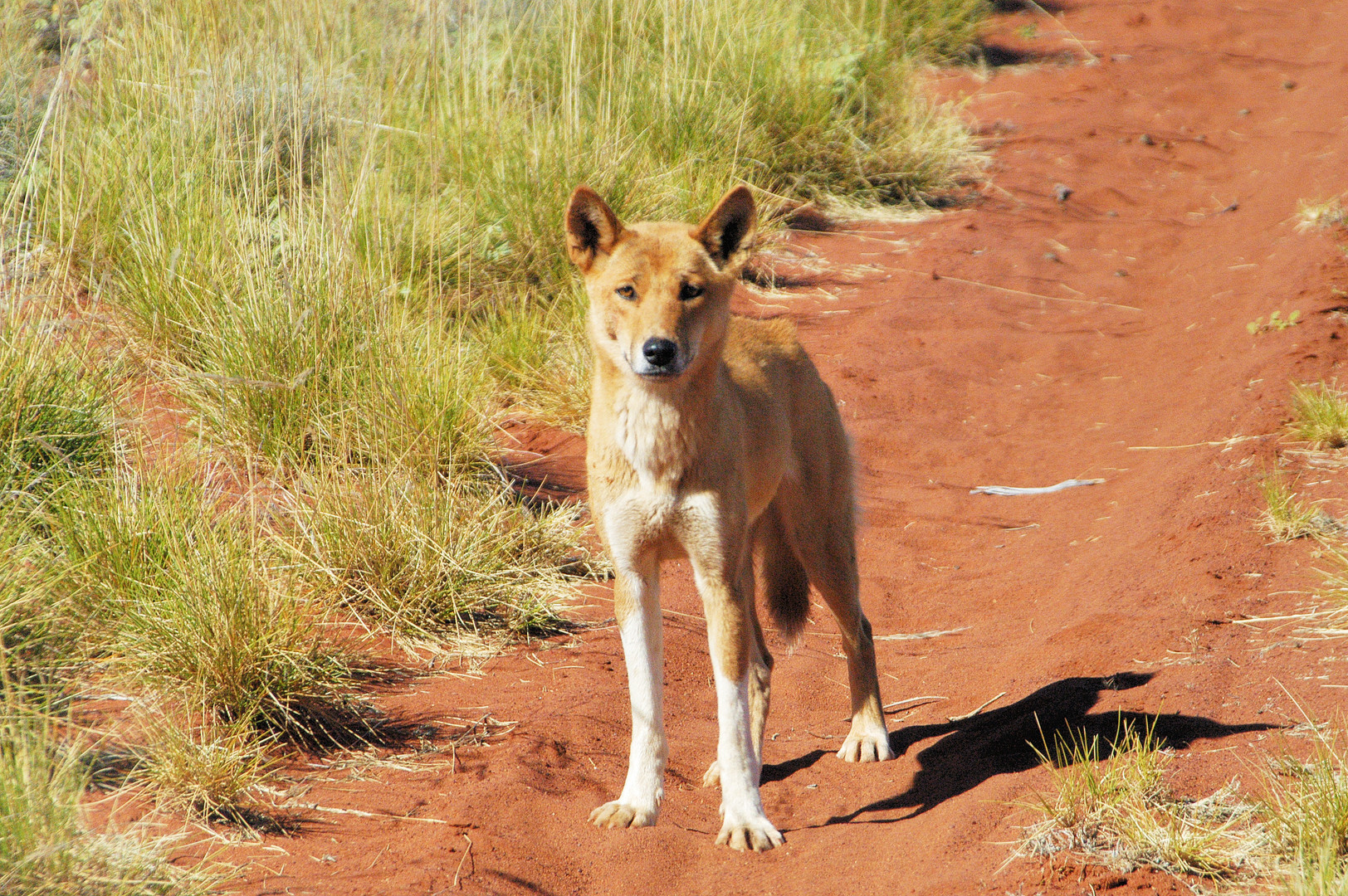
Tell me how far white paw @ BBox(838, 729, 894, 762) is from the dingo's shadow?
0.13 metres

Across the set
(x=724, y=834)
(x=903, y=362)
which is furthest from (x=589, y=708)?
(x=903, y=362)

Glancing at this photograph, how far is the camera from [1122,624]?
16.2 ft

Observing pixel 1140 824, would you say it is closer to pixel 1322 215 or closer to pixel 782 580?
pixel 782 580

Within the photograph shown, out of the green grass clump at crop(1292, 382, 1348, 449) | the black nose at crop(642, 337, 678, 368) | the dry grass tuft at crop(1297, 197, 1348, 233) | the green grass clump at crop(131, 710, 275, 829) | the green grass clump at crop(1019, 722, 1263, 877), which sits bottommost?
the green grass clump at crop(131, 710, 275, 829)

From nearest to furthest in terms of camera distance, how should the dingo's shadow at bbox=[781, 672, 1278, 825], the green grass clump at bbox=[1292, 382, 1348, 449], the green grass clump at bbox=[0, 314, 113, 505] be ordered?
the dingo's shadow at bbox=[781, 672, 1278, 825], the green grass clump at bbox=[0, 314, 113, 505], the green grass clump at bbox=[1292, 382, 1348, 449]

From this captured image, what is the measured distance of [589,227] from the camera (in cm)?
420

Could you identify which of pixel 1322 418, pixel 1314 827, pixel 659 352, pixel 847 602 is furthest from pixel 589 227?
pixel 1322 418

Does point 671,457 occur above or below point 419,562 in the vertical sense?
above

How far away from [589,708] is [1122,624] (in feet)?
7.32

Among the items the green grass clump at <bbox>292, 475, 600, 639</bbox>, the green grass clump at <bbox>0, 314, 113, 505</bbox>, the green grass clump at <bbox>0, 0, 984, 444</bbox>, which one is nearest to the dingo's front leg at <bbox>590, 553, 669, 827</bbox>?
the green grass clump at <bbox>292, 475, 600, 639</bbox>

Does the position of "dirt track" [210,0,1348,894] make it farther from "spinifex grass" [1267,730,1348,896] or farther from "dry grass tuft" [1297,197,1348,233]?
"spinifex grass" [1267,730,1348,896]

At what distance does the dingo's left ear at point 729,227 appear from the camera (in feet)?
13.6

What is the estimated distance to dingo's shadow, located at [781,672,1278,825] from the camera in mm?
3986

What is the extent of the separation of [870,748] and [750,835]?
98cm
